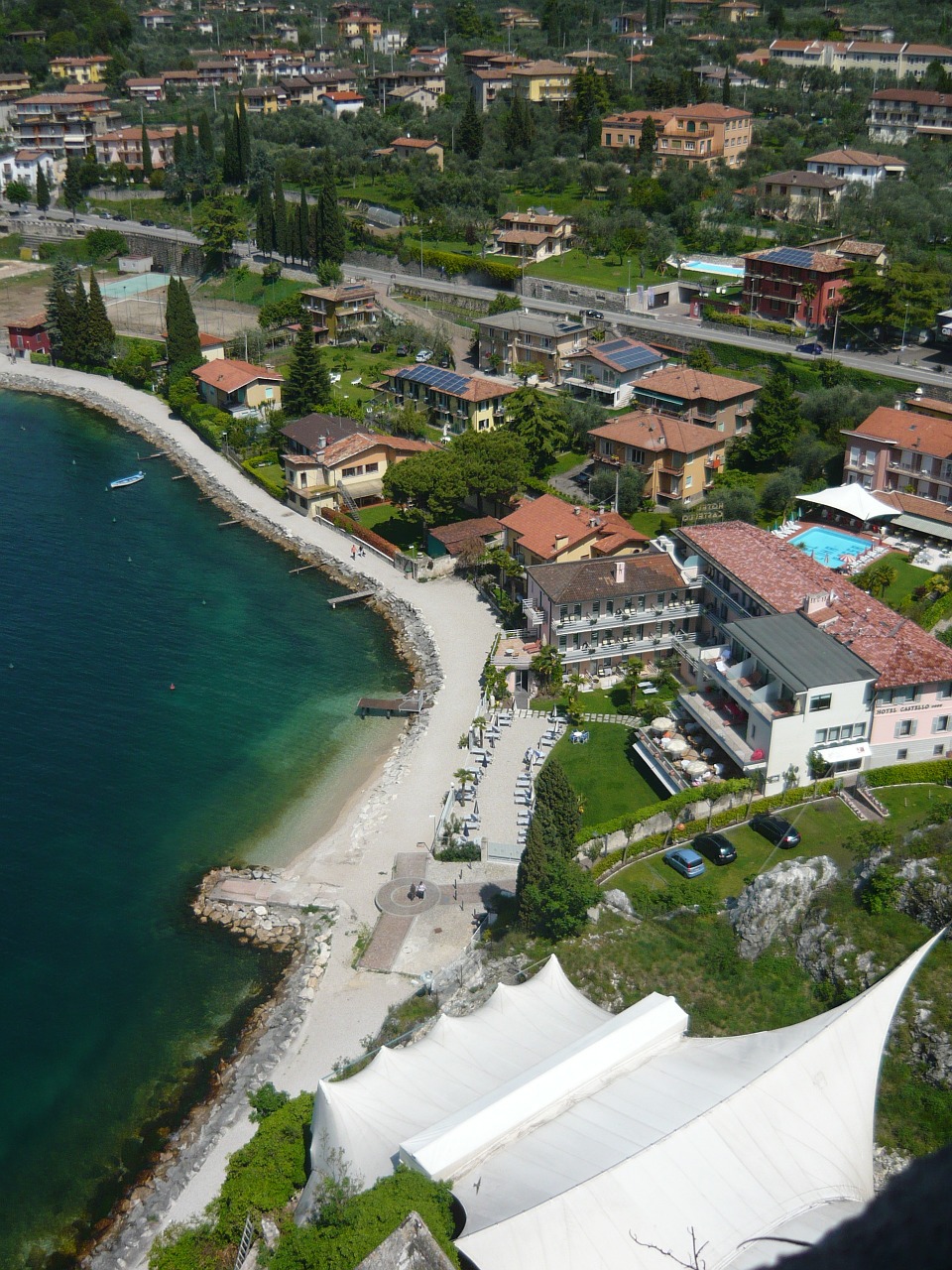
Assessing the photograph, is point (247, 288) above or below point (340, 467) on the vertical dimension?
above

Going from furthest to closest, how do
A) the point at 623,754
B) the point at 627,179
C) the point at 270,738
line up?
the point at 627,179, the point at 270,738, the point at 623,754

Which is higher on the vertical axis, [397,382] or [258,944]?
[397,382]

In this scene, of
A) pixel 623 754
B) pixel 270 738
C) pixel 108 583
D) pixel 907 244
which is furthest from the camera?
pixel 907 244

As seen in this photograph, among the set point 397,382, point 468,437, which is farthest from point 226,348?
point 468,437

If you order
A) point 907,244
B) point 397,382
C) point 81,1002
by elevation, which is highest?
point 907,244

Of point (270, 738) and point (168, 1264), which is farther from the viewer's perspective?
point (270, 738)

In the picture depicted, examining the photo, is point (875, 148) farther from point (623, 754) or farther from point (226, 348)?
point (623, 754)

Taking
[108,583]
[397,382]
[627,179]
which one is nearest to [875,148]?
[627,179]

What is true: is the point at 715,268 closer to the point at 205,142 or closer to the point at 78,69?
the point at 205,142

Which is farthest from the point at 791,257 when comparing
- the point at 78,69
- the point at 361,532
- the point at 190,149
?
the point at 78,69
